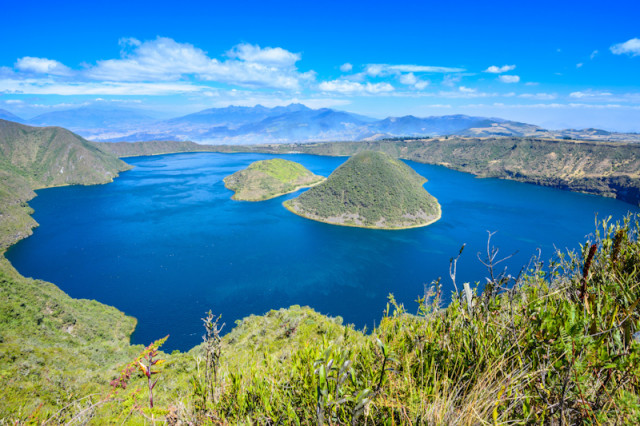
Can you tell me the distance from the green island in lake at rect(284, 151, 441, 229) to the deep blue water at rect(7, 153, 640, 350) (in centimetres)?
483

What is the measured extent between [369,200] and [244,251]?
1712 inches

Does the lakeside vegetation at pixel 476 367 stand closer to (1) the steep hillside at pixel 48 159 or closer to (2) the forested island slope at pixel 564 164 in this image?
(2) the forested island slope at pixel 564 164

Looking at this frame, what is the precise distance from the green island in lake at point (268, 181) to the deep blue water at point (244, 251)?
7085mm

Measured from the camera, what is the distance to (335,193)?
95.9m

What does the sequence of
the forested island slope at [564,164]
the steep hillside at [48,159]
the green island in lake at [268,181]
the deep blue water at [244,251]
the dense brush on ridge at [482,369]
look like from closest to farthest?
the dense brush on ridge at [482,369] → the deep blue water at [244,251] → the green island in lake at [268,181] → the forested island slope at [564,164] → the steep hillside at [48,159]

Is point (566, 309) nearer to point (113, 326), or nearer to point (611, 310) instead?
point (611, 310)

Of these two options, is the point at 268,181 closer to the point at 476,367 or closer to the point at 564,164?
the point at 476,367

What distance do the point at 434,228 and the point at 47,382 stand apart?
81.3 m

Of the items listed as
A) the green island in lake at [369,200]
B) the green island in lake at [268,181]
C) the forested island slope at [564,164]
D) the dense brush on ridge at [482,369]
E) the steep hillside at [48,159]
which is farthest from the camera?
the steep hillside at [48,159]

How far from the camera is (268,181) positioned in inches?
4786

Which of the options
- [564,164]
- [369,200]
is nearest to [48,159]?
[369,200]

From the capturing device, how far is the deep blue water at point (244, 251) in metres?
48.6

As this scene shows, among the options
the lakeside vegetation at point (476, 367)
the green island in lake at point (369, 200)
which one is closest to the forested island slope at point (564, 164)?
the green island in lake at point (369, 200)

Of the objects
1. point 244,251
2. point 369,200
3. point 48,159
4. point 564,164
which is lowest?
point 244,251
